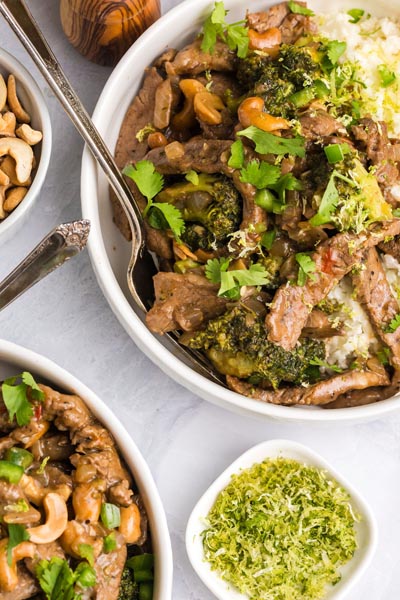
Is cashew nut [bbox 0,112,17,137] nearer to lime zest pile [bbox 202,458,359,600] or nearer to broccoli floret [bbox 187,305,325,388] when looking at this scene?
broccoli floret [bbox 187,305,325,388]

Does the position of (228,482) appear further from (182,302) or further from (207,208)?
(207,208)

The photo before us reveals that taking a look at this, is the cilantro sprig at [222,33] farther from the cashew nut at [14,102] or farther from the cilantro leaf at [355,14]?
the cashew nut at [14,102]

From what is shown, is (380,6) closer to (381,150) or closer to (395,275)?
(381,150)

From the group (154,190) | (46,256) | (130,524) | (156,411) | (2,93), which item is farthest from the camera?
(156,411)

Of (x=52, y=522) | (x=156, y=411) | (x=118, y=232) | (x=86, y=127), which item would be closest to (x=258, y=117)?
(x=86, y=127)

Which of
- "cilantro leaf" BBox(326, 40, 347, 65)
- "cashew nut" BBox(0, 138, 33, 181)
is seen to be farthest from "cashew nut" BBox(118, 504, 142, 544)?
"cilantro leaf" BBox(326, 40, 347, 65)
